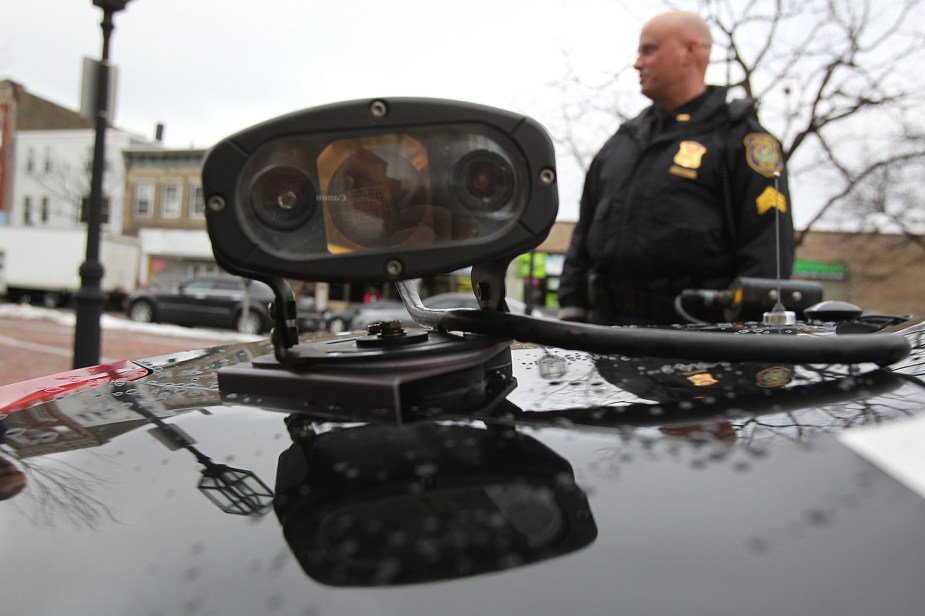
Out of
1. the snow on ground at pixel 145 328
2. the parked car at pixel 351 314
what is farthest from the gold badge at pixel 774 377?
the parked car at pixel 351 314

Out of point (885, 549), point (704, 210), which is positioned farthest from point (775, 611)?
point (704, 210)

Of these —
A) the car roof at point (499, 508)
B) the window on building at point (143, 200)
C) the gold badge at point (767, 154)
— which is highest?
the window on building at point (143, 200)

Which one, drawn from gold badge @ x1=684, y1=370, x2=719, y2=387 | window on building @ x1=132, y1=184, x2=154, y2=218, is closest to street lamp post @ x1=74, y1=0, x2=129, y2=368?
gold badge @ x1=684, y1=370, x2=719, y2=387

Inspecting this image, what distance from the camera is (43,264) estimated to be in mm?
24125

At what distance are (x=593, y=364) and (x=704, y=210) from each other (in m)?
1.73

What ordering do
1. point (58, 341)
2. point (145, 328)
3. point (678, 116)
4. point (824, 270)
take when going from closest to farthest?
Answer: point (678, 116) < point (58, 341) < point (145, 328) < point (824, 270)

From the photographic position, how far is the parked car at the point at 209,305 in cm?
1617

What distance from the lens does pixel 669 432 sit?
0.71 m

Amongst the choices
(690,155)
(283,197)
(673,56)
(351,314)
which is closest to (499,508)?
(283,197)

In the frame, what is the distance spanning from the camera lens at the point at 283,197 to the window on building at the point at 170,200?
3344cm

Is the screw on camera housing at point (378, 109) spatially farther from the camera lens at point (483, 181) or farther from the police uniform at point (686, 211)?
the police uniform at point (686, 211)

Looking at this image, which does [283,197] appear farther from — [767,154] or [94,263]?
[94,263]

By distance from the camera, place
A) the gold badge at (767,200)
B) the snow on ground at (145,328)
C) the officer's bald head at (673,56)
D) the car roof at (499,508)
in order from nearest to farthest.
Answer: the car roof at (499,508) → the gold badge at (767,200) → the officer's bald head at (673,56) → the snow on ground at (145,328)

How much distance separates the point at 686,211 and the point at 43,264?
27.1 meters
